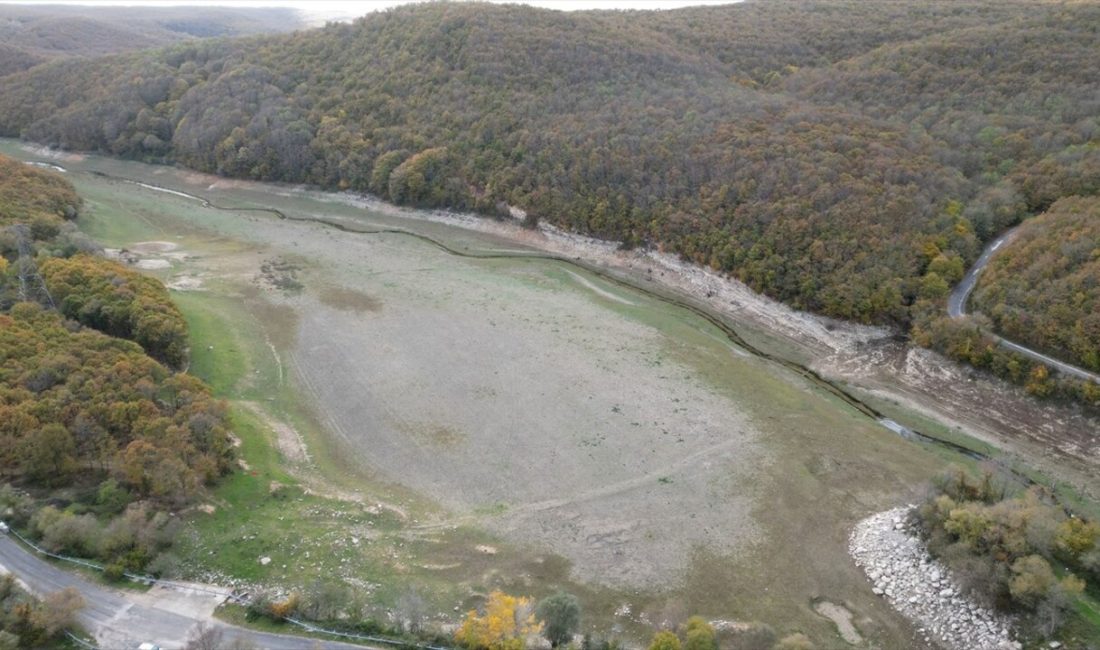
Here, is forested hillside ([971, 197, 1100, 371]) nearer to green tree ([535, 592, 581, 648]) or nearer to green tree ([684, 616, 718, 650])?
green tree ([684, 616, 718, 650])

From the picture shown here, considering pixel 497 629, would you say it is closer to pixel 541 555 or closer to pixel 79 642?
pixel 541 555

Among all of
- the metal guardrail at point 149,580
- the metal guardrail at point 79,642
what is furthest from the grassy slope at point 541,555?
the metal guardrail at point 79,642

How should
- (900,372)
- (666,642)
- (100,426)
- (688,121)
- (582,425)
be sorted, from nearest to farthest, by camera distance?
(666,642)
(100,426)
(582,425)
(900,372)
(688,121)

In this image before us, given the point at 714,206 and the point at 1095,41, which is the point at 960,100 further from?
the point at 714,206

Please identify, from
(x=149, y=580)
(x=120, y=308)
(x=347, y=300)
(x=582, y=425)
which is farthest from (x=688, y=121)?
(x=149, y=580)

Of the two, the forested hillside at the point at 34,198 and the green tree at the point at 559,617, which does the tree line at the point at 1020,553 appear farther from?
the forested hillside at the point at 34,198

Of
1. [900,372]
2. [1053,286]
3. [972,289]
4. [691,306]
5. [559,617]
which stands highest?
[1053,286]
